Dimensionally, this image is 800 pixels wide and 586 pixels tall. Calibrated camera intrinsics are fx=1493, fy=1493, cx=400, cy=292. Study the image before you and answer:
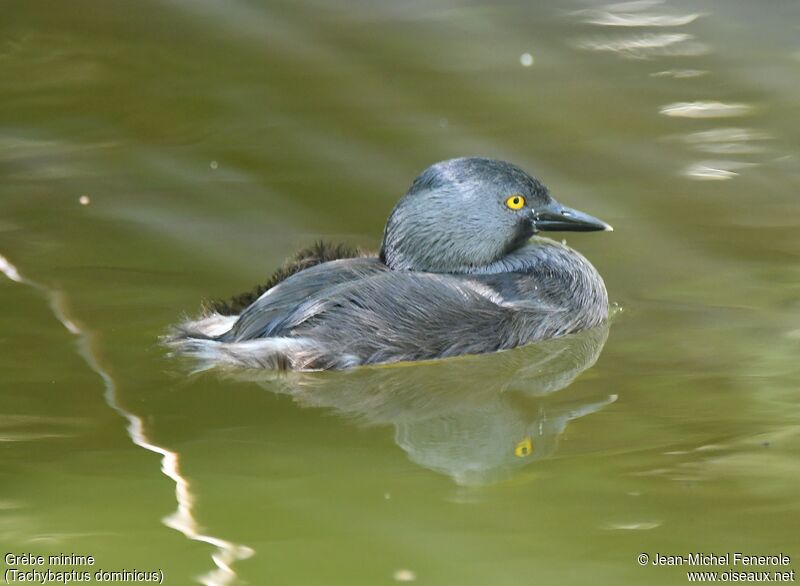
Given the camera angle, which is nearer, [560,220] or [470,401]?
[470,401]

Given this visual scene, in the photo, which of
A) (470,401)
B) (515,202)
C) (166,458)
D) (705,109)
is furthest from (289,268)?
(705,109)

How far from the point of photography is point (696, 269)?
6215mm

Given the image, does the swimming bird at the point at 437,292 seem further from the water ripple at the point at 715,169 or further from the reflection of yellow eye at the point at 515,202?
the water ripple at the point at 715,169

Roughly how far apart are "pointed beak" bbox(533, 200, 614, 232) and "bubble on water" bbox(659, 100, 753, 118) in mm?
2027

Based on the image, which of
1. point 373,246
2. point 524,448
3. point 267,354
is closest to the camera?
point 524,448

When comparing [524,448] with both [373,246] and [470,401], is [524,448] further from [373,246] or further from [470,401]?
[373,246]

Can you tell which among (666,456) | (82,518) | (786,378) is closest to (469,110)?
(786,378)

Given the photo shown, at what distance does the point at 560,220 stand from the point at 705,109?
2237 mm

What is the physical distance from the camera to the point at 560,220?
5.81m

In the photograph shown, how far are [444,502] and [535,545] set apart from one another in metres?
0.40

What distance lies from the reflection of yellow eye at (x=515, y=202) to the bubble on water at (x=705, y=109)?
218 cm

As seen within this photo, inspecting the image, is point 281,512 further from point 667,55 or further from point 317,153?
point 667,55

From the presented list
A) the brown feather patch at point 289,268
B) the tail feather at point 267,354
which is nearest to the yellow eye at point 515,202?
the brown feather patch at point 289,268

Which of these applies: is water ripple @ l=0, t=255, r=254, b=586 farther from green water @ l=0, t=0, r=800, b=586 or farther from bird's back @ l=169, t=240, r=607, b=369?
bird's back @ l=169, t=240, r=607, b=369
